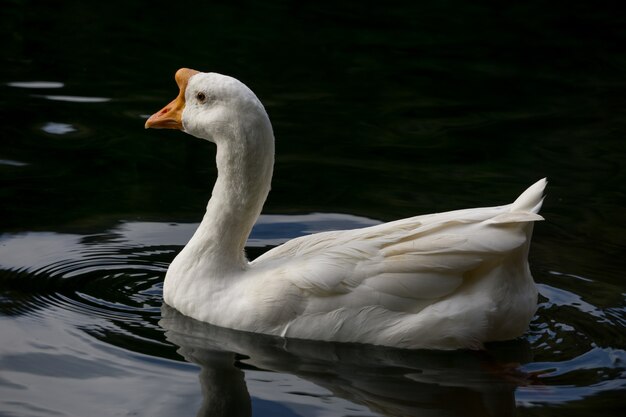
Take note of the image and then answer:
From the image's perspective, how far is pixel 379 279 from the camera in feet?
21.2

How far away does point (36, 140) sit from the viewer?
10703 mm

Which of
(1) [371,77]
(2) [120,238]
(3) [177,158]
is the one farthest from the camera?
(1) [371,77]

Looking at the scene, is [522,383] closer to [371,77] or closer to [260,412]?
[260,412]

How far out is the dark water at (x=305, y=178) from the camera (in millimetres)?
6121

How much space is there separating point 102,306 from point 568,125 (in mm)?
6391

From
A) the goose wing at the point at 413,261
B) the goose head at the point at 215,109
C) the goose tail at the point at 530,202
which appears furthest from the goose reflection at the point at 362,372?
the goose head at the point at 215,109

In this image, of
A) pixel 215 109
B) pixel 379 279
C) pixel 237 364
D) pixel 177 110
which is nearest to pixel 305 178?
pixel 177 110

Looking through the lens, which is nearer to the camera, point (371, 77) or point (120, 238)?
point (120, 238)

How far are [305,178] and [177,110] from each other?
2903mm

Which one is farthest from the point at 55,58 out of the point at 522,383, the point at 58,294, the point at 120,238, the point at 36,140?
the point at 522,383

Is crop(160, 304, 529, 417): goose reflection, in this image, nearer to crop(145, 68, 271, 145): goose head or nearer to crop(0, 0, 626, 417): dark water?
crop(0, 0, 626, 417): dark water

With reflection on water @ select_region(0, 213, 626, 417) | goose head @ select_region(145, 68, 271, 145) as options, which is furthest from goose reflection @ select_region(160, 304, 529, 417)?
goose head @ select_region(145, 68, 271, 145)

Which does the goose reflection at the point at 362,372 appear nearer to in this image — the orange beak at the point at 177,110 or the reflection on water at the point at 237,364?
the reflection on water at the point at 237,364

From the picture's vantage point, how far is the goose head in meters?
6.76
